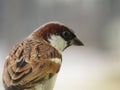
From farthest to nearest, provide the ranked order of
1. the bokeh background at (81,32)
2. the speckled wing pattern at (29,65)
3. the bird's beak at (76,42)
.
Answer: the bokeh background at (81,32)
the bird's beak at (76,42)
the speckled wing pattern at (29,65)

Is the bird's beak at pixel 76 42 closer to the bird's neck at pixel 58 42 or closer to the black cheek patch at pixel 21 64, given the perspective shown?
the bird's neck at pixel 58 42

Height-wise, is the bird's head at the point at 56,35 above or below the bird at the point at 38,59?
above

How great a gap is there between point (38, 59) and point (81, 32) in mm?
192

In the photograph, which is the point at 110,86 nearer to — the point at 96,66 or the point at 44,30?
the point at 96,66

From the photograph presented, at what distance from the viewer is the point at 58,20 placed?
91 centimetres

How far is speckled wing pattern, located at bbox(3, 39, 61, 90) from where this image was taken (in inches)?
27.4

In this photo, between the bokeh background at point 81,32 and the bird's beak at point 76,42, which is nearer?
the bird's beak at point 76,42

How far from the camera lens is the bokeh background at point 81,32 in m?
0.90

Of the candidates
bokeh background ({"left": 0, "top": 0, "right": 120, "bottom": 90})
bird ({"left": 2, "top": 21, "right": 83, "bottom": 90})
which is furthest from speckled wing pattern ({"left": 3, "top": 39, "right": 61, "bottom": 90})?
bokeh background ({"left": 0, "top": 0, "right": 120, "bottom": 90})

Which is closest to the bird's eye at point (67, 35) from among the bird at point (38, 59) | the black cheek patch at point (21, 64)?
the bird at point (38, 59)

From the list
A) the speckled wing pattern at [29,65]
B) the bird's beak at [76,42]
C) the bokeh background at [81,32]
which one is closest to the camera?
the speckled wing pattern at [29,65]

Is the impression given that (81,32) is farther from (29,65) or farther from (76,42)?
(29,65)

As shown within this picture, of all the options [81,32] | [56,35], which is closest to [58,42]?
[56,35]

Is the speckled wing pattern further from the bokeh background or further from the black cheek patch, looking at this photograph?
the bokeh background
